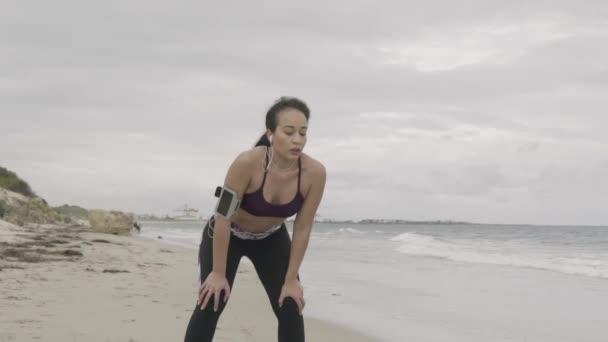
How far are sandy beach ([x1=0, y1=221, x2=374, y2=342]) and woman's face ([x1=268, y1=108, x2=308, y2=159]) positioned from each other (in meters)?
2.67

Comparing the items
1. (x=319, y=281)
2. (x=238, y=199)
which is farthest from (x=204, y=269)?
(x=319, y=281)

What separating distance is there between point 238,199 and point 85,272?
6604 mm

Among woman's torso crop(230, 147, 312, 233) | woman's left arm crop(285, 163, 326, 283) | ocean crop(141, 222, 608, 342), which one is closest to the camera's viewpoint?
woman's torso crop(230, 147, 312, 233)

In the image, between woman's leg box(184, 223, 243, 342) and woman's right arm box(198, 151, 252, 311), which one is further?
woman's leg box(184, 223, 243, 342)

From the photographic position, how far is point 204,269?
3.67m

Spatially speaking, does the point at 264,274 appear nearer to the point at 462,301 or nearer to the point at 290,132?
the point at 290,132

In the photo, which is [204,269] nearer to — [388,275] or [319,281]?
[319,281]

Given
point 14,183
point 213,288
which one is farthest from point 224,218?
point 14,183

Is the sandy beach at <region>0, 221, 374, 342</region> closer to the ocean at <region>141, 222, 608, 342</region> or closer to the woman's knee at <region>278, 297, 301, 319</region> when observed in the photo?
the ocean at <region>141, 222, 608, 342</region>

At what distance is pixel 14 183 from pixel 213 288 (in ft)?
112

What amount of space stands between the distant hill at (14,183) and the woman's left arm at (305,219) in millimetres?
32626

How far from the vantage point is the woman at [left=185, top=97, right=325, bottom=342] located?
10.9 feet

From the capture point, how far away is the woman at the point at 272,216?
3330 mm

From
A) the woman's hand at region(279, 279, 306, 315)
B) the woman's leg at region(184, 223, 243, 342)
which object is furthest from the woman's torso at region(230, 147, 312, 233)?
the woman's hand at region(279, 279, 306, 315)
